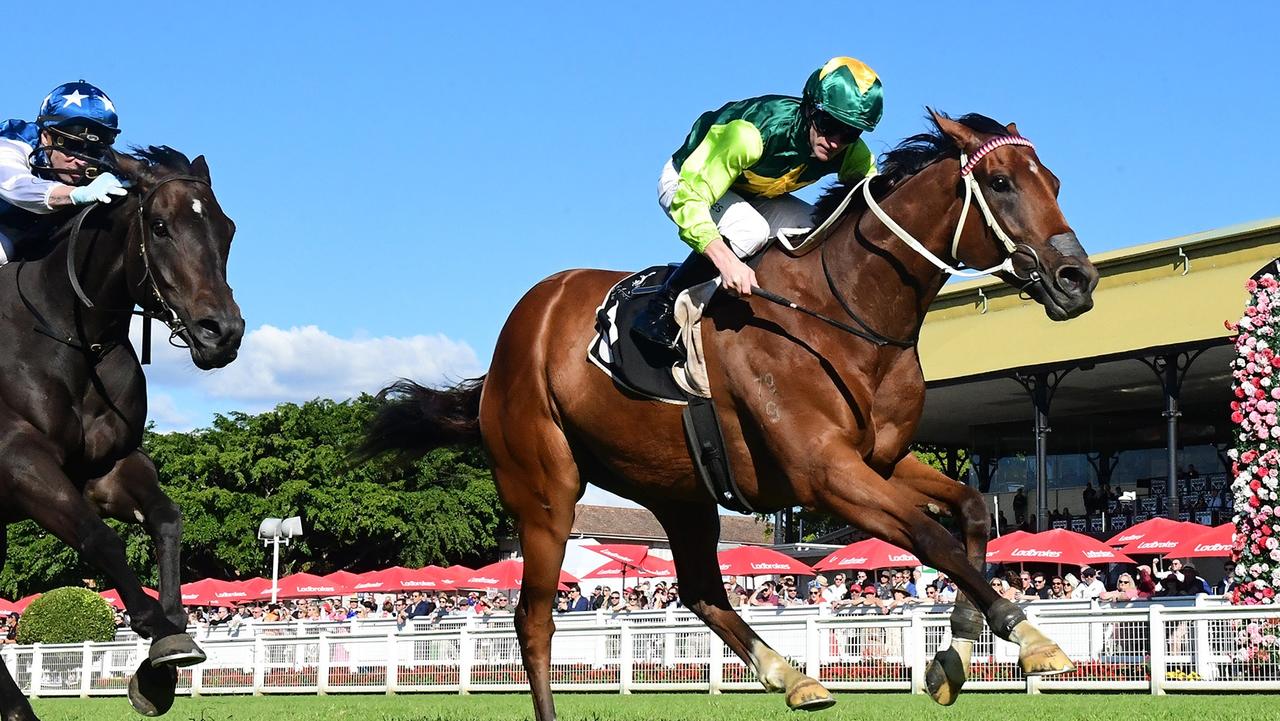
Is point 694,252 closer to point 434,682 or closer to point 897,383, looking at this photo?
point 897,383

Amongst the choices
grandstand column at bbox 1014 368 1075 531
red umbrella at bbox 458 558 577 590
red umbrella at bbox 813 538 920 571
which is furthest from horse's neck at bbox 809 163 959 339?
grandstand column at bbox 1014 368 1075 531

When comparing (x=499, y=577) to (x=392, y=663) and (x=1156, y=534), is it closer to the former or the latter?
(x=392, y=663)

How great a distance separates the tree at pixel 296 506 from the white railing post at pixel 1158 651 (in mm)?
38687

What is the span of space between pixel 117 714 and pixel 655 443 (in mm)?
6909

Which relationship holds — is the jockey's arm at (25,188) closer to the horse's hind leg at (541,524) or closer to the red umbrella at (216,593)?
the horse's hind leg at (541,524)

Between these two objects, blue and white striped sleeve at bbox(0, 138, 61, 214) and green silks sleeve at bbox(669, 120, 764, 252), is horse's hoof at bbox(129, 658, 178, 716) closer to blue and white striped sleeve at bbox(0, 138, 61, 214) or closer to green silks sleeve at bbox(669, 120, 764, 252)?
blue and white striped sleeve at bbox(0, 138, 61, 214)

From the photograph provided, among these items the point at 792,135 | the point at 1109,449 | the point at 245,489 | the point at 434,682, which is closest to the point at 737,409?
the point at 792,135

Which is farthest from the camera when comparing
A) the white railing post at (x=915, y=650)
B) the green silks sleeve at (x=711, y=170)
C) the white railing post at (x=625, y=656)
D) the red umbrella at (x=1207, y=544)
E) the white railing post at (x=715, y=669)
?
the red umbrella at (x=1207, y=544)

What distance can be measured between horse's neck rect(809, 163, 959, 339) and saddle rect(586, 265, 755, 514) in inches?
24.9

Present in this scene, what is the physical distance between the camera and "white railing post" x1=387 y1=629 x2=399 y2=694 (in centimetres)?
1997

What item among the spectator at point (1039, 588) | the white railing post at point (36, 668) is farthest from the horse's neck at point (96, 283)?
the white railing post at point (36, 668)

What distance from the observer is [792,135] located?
634 centimetres

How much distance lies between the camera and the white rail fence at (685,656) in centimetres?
1351

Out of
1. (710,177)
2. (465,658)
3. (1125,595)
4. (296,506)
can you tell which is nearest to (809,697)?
(710,177)
